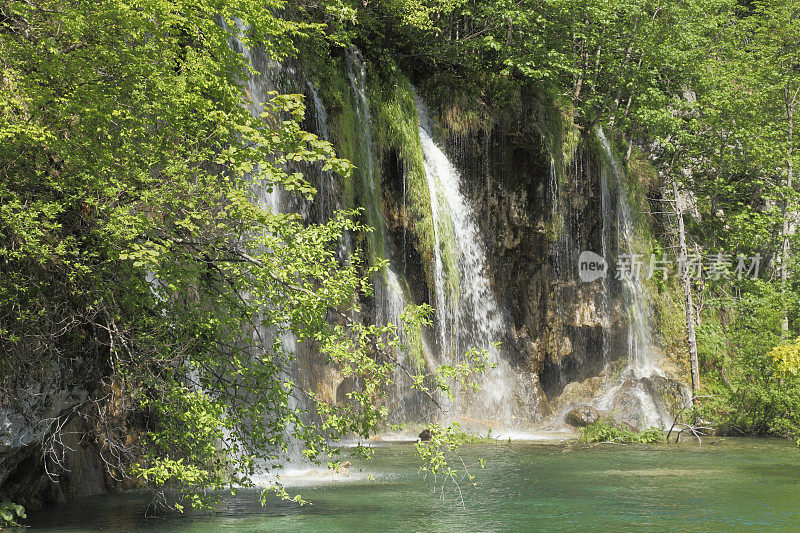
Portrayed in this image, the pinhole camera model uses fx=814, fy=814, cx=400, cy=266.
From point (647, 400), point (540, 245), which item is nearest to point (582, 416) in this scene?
point (647, 400)

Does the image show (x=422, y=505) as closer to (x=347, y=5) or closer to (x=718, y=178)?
(x=347, y=5)

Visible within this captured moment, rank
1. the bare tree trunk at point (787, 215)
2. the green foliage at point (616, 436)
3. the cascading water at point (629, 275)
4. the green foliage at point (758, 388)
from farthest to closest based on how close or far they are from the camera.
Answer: the cascading water at point (629, 275)
the bare tree trunk at point (787, 215)
the green foliage at point (758, 388)
the green foliage at point (616, 436)

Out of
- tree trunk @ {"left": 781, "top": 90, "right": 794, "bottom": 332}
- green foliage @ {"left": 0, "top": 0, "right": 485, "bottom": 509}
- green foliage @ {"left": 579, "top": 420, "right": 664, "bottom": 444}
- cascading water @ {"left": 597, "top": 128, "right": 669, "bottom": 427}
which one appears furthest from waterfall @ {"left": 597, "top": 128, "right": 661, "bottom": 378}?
green foliage @ {"left": 0, "top": 0, "right": 485, "bottom": 509}

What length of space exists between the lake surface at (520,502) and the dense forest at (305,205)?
26.8 inches

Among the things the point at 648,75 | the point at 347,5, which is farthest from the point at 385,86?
the point at 648,75

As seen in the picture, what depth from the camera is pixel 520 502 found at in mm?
11914

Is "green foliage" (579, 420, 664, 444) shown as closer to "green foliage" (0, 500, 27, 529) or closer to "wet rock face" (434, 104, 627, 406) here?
"wet rock face" (434, 104, 627, 406)

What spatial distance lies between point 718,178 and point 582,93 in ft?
19.4

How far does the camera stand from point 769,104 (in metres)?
30.5

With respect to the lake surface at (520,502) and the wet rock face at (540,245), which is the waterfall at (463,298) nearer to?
the wet rock face at (540,245)

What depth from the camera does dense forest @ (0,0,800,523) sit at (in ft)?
30.3

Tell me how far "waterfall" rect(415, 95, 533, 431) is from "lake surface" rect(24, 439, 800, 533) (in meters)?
7.07

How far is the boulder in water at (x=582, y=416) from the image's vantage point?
24.0 m

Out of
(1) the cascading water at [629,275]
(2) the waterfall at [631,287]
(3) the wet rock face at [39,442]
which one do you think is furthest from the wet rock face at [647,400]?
(3) the wet rock face at [39,442]
